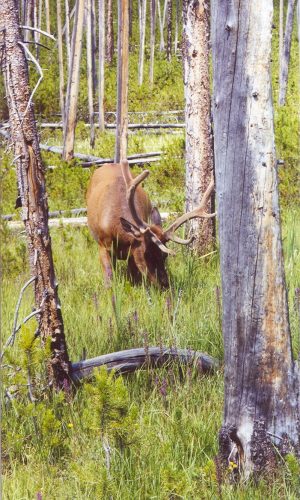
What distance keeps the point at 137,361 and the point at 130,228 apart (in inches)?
93.5

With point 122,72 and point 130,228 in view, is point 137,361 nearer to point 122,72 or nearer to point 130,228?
point 130,228

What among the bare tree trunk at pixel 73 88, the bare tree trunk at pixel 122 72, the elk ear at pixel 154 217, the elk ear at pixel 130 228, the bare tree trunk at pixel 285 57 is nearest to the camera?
the elk ear at pixel 130 228

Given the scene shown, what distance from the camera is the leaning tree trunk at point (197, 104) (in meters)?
5.96

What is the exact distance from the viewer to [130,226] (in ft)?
19.3

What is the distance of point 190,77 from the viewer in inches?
239

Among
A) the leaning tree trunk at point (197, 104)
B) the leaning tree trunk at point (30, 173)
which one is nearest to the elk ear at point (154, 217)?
the leaning tree trunk at point (197, 104)

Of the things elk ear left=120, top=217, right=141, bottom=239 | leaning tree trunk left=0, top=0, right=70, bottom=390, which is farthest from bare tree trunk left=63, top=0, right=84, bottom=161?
leaning tree trunk left=0, top=0, right=70, bottom=390

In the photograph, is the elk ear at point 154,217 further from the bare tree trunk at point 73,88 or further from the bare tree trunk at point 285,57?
the bare tree trunk at point 285,57

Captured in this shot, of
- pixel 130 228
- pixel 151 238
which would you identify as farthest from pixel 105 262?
pixel 151 238

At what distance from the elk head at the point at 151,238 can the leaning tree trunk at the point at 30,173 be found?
87.5 inches

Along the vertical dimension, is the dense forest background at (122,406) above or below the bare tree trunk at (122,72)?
below

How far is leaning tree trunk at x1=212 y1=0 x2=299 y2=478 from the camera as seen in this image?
244cm

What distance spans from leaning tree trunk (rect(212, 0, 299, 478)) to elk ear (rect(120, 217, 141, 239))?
10.7ft

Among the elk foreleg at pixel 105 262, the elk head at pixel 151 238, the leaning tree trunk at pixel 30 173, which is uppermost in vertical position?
the leaning tree trunk at pixel 30 173
